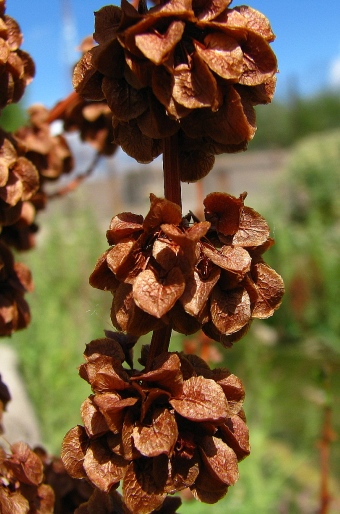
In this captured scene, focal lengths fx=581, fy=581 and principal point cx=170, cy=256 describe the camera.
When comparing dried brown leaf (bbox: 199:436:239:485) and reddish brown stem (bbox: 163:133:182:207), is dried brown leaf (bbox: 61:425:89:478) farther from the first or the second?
reddish brown stem (bbox: 163:133:182:207)

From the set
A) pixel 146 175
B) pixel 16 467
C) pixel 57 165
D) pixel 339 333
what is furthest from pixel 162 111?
pixel 146 175

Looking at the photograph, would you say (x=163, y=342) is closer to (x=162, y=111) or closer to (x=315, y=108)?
(x=162, y=111)

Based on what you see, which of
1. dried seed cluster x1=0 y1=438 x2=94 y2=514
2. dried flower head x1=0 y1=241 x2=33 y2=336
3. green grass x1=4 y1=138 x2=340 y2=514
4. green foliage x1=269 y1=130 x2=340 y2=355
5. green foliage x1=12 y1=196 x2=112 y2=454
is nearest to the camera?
dried seed cluster x1=0 y1=438 x2=94 y2=514

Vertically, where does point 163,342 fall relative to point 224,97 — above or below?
below

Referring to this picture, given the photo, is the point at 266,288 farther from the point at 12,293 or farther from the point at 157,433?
the point at 12,293

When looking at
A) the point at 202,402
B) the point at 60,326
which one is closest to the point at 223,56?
the point at 202,402

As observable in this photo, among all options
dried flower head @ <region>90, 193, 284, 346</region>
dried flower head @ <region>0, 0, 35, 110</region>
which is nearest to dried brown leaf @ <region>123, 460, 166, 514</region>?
dried flower head @ <region>90, 193, 284, 346</region>
